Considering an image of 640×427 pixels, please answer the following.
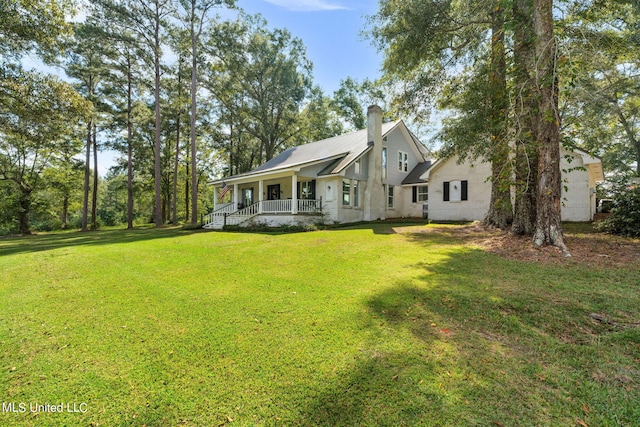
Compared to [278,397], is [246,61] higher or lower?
higher

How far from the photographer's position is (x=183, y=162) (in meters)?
30.6

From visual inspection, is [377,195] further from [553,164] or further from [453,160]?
[553,164]

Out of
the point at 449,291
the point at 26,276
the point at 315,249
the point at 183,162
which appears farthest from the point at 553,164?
the point at 183,162

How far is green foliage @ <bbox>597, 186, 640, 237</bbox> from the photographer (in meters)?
8.08

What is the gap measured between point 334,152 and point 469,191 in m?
8.63

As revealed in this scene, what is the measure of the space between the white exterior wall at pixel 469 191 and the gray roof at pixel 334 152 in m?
4.57

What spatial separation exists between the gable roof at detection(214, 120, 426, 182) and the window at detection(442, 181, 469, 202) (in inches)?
205

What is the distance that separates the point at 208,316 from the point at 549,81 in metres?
8.03

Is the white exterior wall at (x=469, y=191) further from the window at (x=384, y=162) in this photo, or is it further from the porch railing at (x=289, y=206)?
the porch railing at (x=289, y=206)

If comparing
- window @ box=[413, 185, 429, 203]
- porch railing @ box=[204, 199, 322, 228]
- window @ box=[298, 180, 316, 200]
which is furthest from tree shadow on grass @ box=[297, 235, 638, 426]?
window @ box=[413, 185, 429, 203]

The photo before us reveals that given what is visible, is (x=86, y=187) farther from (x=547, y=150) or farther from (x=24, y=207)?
(x=547, y=150)

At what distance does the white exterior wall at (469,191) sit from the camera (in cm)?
1540

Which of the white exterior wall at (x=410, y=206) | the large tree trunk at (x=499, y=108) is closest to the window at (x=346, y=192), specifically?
the white exterior wall at (x=410, y=206)

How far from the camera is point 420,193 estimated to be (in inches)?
770
